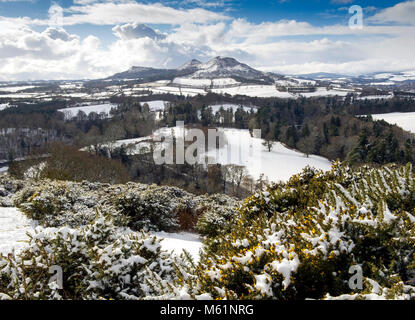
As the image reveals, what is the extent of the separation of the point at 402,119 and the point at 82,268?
480 ft

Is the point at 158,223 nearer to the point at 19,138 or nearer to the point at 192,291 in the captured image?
the point at 192,291

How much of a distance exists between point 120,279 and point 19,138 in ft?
347

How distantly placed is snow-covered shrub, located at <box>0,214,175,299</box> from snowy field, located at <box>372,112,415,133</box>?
12270cm

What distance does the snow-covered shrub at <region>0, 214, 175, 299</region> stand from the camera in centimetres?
443

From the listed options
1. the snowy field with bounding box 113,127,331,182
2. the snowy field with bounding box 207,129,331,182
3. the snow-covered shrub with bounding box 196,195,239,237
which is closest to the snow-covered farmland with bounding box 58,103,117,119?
the snowy field with bounding box 113,127,331,182

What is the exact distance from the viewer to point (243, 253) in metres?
4.69

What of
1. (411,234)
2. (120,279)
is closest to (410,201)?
(411,234)

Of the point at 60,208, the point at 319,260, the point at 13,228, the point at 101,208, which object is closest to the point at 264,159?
the point at 101,208

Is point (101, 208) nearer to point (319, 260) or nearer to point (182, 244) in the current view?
point (182, 244)

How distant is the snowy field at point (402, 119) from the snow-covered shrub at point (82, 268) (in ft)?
403

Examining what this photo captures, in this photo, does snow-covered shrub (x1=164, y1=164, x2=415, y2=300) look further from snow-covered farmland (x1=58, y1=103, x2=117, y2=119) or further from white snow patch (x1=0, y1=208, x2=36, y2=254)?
snow-covered farmland (x1=58, y1=103, x2=117, y2=119)

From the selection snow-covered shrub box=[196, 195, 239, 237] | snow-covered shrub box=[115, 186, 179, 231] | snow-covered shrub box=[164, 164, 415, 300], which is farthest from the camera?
snow-covered shrub box=[115, 186, 179, 231]

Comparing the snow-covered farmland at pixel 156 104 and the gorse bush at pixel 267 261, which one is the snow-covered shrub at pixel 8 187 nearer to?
the gorse bush at pixel 267 261

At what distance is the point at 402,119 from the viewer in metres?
118
